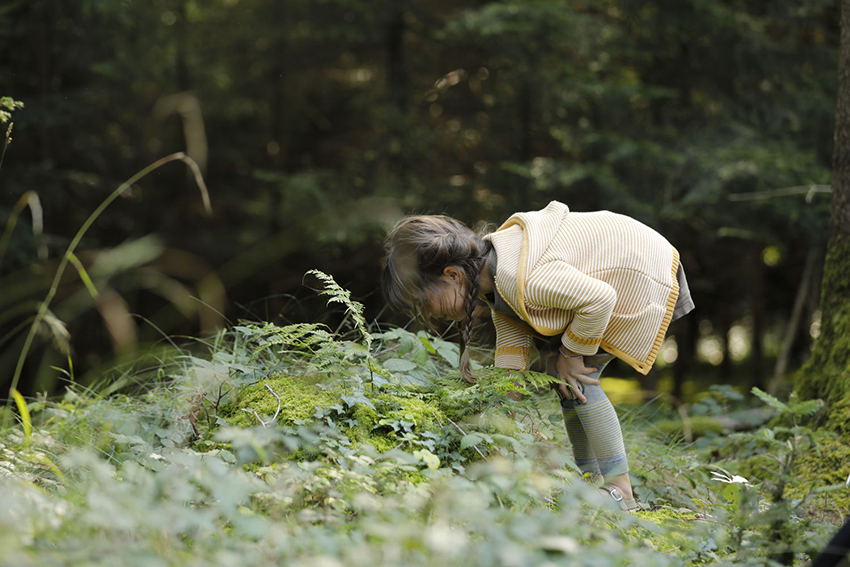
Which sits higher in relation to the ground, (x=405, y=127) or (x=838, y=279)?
(x=405, y=127)

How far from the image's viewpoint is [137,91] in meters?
A: 8.45

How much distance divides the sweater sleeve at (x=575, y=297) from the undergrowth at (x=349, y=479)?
0.30 meters

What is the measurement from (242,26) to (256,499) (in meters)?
7.87

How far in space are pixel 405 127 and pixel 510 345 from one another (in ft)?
15.6

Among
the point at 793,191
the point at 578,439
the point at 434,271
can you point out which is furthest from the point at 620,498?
the point at 793,191

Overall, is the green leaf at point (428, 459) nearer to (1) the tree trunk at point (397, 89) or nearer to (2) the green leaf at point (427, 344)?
(2) the green leaf at point (427, 344)

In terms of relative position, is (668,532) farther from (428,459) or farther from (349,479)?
(349,479)

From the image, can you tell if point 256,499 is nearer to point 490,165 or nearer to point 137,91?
point 490,165

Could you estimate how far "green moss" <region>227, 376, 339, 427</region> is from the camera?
7.36 feet

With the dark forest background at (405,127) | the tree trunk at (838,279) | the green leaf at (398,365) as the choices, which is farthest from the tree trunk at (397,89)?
the green leaf at (398,365)

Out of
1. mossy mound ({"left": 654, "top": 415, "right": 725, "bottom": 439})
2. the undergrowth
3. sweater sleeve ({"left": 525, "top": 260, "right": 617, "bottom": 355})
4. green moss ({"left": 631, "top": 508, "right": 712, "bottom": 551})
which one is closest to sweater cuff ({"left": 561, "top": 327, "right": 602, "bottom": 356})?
sweater sleeve ({"left": 525, "top": 260, "right": 617, "bottom": 355})

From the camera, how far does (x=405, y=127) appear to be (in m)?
7.18

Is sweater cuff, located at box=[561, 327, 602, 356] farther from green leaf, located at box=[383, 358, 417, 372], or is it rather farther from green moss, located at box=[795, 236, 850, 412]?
green moss, located at box=[795, 236, 850, 412]

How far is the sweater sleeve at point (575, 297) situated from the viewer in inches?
95.9
